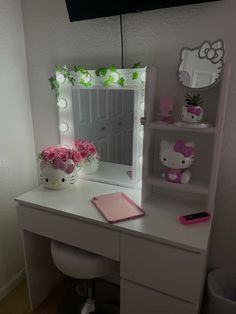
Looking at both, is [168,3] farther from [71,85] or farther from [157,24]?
[71,85]

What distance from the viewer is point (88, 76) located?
1416mm

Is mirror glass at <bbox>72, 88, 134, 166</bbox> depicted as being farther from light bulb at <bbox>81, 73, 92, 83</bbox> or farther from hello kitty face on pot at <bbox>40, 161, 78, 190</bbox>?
hello kitty face on pot at <bbox>40, 161, 78, 190</bbox>

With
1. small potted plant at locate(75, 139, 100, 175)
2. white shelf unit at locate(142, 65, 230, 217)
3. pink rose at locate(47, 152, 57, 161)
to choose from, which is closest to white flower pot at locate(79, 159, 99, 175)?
small potted plant at locate(75, 139, 100, 175)

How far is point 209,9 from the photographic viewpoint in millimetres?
1115

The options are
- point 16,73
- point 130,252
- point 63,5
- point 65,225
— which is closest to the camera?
point 130,252

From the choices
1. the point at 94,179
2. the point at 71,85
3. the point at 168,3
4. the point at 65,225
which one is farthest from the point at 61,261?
the point at 168,3

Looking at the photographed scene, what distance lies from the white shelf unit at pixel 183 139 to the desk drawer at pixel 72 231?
0.96ft

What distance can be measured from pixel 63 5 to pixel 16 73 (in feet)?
1.61

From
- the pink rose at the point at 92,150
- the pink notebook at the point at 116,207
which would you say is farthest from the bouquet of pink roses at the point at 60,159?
the pink notebook at the point at 116,207

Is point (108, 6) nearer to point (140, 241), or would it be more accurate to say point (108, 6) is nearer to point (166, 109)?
point (166, 109)

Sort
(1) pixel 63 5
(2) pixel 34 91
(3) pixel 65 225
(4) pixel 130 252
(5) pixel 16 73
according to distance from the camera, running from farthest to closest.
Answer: (2) pixel 34 91 → (5) pixel 16 73 → (1) pixel 63 5 → (3) pixel 65 225 → (4) pixel 130 252

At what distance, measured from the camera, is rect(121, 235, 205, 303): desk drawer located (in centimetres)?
96

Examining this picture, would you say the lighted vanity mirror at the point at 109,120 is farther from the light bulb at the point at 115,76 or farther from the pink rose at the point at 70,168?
the pink rose at the point at 70,168

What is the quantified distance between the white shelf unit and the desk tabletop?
0.04 meters
